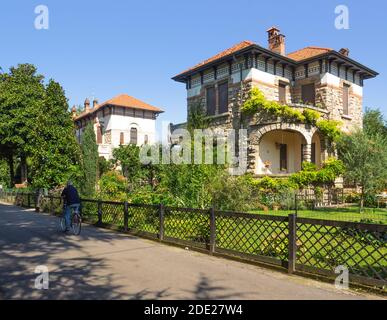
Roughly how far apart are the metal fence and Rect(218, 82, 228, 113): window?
1290 centimetres

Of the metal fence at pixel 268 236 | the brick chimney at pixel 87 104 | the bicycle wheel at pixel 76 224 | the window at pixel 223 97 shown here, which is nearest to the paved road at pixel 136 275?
the metal fence at pixel 268 236

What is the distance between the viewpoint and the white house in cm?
3856

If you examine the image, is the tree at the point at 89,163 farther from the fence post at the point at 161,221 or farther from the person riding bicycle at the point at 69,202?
the fence post at the point at 161,221

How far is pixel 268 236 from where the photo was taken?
751cm

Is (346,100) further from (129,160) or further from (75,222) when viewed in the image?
(75,222)

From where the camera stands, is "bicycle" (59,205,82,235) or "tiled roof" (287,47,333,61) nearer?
"bicycle" (59,205,82,235)

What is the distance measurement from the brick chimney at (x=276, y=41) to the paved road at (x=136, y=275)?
66.1 ft

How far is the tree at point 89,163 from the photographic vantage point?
18953 mm

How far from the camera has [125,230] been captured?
11617 mm

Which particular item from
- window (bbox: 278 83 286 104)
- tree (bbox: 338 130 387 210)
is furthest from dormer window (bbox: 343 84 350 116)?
tree (bbox: 338 130 387 210)

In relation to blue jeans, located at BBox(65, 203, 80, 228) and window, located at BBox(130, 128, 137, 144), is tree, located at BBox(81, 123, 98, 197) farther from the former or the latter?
window, located at BBox(130, 128, 137, 144)

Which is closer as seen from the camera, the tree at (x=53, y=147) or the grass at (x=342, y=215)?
the grass at (x=342, y=215)

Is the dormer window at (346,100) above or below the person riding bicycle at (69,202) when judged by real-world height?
above

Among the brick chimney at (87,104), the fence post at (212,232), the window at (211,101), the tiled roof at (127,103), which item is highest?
the brick chimney at (87,104)
